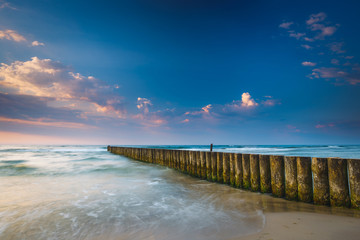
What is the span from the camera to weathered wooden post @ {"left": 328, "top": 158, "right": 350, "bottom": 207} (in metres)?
4.05

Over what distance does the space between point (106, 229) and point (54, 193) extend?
3725 mm

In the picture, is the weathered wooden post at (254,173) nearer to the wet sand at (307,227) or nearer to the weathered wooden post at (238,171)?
the weathered wooden post at (238,171)

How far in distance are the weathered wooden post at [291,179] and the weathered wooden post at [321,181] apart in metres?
0.40

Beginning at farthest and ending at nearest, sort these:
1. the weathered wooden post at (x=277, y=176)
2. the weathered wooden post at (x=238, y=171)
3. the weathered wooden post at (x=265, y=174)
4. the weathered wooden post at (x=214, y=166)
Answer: the weathered wooden post at (x=214, y=166), the weathered wooden post at (x=238, y=171), the weathered wooden post at (x=265, y=174), the weathered wooden post at (x=277, y=176)

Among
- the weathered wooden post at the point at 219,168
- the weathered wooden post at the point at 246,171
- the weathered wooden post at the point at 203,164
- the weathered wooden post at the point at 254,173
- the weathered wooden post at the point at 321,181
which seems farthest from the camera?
the weathered wooden post at the point at 203,164

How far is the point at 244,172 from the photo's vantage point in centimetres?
598

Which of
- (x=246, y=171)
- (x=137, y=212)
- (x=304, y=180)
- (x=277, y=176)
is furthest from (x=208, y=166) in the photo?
(x=137, y=212)

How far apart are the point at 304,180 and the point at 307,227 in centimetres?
158

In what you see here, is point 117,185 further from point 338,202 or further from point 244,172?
point 338,202

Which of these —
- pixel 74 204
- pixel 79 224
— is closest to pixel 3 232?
pixel 79 224

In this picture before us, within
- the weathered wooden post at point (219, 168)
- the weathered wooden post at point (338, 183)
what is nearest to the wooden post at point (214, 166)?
the weathered wooden post at point (219, 168)

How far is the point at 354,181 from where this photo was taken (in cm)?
395

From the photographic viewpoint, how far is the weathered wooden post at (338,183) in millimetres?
4047

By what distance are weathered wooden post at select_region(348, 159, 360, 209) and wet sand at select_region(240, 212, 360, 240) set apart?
504mm
